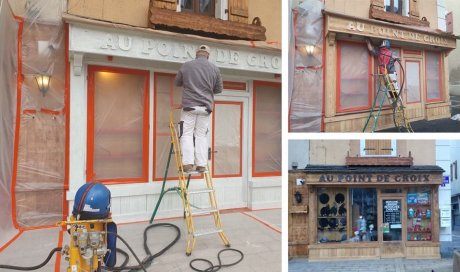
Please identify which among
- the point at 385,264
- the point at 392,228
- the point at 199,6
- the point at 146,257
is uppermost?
the point at 199,6

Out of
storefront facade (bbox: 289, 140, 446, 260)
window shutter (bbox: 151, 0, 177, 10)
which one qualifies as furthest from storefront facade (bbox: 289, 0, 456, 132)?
window shutter (bbox: 151, 0, 177, 10)

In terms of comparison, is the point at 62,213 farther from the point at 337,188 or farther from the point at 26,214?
the point at 337,188

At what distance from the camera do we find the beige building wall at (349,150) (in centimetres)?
143

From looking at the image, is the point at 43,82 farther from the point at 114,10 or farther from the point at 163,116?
the point at 163,116

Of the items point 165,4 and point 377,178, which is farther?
point 165,4

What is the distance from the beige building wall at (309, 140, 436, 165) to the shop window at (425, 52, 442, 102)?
22 centimetres

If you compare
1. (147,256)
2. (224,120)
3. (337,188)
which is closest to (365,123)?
(337,188)

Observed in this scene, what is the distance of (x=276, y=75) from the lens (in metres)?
3.80

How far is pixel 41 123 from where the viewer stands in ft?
10.1

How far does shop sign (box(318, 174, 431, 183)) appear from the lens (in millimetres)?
1441

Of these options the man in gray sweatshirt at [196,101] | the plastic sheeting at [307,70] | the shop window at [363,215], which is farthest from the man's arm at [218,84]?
the shop window at [363,215]

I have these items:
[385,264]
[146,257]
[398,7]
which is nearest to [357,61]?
[398,7]

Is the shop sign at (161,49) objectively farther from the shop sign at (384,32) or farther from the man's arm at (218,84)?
the shop sign at (384,32)

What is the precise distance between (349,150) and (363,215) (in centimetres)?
34
